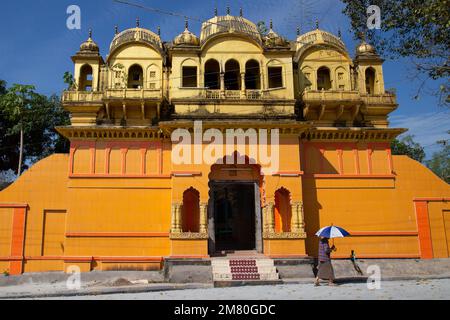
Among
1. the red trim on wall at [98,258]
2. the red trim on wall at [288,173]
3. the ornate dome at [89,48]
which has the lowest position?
the red trim on wall at [98,258]

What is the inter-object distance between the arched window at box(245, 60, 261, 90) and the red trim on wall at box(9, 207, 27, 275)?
10355 mm

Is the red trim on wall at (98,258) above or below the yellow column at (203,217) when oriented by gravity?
below

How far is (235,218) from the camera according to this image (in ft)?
68.7

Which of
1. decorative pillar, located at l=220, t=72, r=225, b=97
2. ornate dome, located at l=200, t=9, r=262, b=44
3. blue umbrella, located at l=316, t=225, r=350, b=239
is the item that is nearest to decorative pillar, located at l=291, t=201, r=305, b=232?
blue umbrella, located at l=316, t=225, r=350, b=239

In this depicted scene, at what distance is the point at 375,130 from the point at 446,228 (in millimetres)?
4789

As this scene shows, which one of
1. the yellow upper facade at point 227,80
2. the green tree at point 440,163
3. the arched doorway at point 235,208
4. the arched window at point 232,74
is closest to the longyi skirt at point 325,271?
the arched doorway at point 235,208

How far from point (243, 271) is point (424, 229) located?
777 cm

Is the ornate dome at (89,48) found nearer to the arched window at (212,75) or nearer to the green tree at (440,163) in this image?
the arched window at (212,75)

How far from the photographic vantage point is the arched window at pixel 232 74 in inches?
694

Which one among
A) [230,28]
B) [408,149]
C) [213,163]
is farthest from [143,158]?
[408,149]

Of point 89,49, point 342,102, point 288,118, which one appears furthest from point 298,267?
point 89,49

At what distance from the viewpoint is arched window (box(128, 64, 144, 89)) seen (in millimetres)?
17609

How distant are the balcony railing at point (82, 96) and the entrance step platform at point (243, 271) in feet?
26.4

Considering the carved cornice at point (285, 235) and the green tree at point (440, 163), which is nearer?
the carved cornice at point (285, 235)
